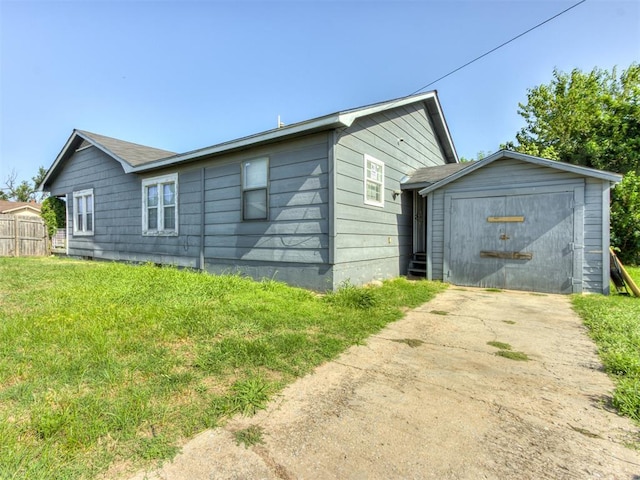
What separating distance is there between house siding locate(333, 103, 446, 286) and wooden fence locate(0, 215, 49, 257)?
1476 cm

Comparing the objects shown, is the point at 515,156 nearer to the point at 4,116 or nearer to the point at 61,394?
the point at 61,394

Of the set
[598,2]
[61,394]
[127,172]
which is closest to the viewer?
[61,394]

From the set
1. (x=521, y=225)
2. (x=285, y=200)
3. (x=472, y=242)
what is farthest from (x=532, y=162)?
(x=285, y=200)

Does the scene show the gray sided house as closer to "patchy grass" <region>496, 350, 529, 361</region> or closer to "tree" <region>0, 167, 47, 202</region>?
"patchy grass" <region>496, 350, 529, 361</region>

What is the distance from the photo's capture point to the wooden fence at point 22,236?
12.9 metres

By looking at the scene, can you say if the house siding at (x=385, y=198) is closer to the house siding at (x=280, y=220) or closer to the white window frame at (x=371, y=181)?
the white window frame at (x=371, y=181)

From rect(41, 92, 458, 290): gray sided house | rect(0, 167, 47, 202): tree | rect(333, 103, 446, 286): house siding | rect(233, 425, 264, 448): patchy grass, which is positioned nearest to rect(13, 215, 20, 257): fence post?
rect(41, 92, 458, 290): gray sided house

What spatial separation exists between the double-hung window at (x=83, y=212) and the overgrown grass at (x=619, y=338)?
14211 mm

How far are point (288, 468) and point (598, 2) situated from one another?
9.57m

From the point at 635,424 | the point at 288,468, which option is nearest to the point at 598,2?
the point at 635,424

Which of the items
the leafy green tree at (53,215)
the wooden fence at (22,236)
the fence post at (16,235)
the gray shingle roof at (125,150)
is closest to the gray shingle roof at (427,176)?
the gray shingle roof at (125,150)

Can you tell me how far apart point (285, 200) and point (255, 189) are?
0.96m

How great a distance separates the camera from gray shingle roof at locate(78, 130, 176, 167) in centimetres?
982

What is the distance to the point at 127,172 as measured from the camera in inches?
373
